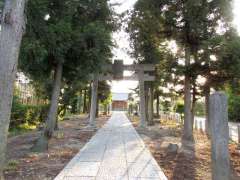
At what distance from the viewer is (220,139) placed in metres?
4.16

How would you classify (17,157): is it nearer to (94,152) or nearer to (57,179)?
(94,152)

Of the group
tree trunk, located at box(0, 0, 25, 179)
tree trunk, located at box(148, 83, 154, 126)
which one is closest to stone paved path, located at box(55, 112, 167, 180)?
tree trunk, located at box(0, 0, 25, 179)

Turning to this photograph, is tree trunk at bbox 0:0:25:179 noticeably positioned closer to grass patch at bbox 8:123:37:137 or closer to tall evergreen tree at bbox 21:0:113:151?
tall evergreen tree at bbox 21:0:113:151

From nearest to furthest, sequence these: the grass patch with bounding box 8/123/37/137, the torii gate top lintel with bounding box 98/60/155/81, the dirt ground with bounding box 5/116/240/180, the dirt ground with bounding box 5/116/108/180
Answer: the dirt ground with bounding box 5/116/108/180
the dirt ground with bounding box 5/116/240/180
the grass patch with bounding box 8/123/37/137
the torii gate top lintel with bounding box 98/60/155/81

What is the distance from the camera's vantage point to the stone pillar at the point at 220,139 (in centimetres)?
415

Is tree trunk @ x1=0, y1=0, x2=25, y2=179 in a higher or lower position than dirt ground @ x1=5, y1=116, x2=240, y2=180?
higher

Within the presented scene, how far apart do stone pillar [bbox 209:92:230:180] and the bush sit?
1251 cm

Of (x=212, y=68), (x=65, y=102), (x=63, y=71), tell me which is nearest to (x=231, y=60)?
(x=212, y=68)

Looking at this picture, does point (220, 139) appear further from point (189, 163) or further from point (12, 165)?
point (12, 165)

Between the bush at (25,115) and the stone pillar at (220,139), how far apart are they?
12510mm

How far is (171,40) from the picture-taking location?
1221 cm

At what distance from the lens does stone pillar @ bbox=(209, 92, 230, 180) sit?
4152mm

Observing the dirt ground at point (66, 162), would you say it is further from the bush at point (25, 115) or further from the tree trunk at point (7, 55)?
the bush at point (25, 115)

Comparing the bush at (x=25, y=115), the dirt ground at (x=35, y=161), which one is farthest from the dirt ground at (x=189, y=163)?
the bush at (x=25, y=115)
